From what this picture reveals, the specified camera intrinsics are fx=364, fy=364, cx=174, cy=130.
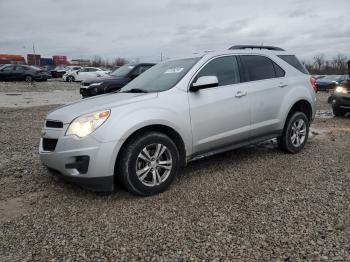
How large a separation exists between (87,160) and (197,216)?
1.29 m

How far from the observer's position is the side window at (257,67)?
5.40 m

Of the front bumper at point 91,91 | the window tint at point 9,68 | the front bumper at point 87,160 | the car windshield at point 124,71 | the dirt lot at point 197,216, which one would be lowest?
the dirt lot at point 197,216

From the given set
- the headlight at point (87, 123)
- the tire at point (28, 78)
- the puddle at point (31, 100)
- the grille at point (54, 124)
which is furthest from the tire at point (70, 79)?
the headlight at point (87, 123)

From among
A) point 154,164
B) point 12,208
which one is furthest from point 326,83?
point 12,208

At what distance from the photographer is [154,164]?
4230 millimetres

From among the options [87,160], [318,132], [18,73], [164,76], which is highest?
[18,73]

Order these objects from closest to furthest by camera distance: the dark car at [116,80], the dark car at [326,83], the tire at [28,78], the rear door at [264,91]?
the rear door at [264,91] → the dark car at [116,80] → the dark car at [326,83] → the tire at [28,78]

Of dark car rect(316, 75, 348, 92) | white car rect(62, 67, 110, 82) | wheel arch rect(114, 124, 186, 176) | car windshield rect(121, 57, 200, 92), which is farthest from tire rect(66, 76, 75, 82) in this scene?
wheel arch rect(114, 124, 186, 176)

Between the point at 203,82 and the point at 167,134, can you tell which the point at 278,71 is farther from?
the point at 167,134

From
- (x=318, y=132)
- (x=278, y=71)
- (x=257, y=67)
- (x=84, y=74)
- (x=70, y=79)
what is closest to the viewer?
(x=257, y=67)

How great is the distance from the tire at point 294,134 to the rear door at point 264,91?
11.4 inches

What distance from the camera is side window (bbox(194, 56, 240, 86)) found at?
4.95 metres

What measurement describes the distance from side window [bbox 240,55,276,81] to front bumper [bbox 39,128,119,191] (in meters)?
2.49

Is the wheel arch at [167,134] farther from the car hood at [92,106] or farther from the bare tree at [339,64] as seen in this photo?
the bare tree at [339,64]
